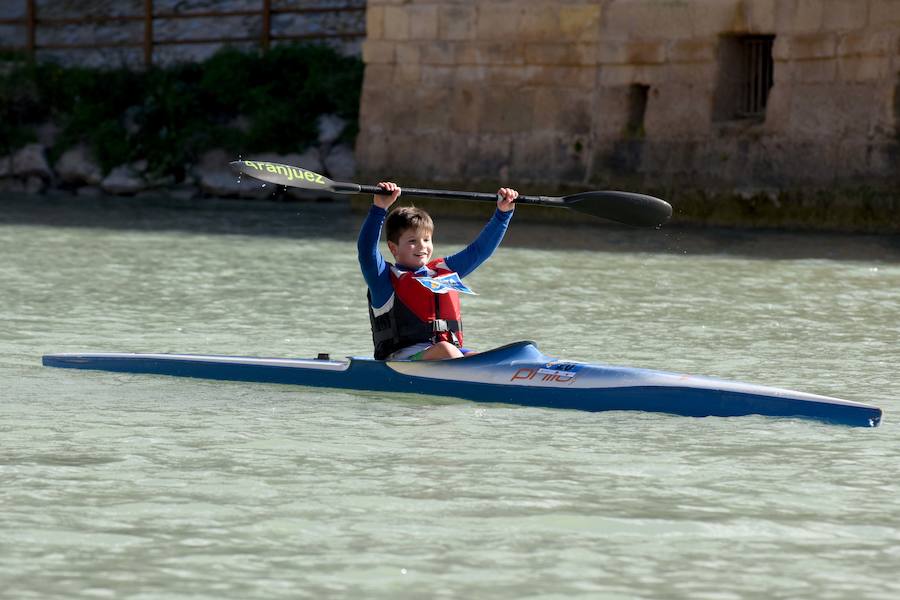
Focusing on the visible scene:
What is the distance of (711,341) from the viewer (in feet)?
25.0

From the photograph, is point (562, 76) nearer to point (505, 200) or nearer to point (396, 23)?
point (396, 23)

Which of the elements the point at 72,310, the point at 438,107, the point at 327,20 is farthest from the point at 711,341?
the point at 327,20

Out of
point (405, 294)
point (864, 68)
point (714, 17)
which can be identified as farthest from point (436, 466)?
point (714, 17)

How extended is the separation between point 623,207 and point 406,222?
1535 mm

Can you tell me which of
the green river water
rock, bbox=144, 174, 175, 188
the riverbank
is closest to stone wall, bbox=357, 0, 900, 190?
the riverbank

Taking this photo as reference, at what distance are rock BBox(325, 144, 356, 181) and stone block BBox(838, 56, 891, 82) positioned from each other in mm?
6414

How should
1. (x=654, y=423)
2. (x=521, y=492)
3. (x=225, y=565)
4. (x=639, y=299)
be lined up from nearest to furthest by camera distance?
(x=225, y=565) → (x=521, y=492) → (x=654, y=423) → (x=639, y=299)

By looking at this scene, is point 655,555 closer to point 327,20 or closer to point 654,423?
point 654,423

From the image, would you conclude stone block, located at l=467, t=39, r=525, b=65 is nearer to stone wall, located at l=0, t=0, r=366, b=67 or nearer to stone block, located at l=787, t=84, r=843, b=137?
stone block, located at l=787, t=84, r=843, b=137

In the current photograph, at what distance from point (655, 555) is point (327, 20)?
19.5 m

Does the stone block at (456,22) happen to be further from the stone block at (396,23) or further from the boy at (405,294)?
the boy at (405,294)

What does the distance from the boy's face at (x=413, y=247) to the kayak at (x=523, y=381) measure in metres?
0.39

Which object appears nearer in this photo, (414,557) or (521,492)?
(414,557)

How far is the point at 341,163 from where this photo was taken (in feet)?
62.4
